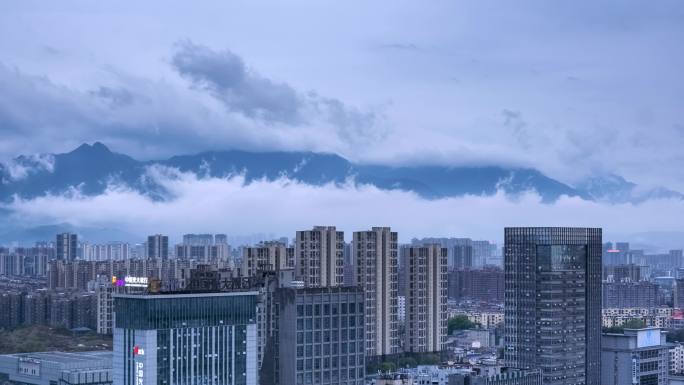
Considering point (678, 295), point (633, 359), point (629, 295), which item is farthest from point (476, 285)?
point (633, 359)

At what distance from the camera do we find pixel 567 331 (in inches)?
1610

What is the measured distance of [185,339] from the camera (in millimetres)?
24250

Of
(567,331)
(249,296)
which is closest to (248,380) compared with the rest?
(249,296)

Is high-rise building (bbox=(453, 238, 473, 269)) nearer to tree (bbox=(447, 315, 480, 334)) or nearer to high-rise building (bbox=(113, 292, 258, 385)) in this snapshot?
tree (bbox=(447, 315, 480, 334))

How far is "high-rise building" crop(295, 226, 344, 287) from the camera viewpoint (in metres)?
49.6

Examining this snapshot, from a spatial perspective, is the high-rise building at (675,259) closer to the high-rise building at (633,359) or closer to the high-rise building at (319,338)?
the high-rise building at (633,359)

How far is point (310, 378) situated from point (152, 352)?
5723 mm

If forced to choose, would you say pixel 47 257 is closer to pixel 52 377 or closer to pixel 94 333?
pixel 94 333

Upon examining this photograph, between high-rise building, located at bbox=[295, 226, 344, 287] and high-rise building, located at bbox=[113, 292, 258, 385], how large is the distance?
2350 centimetres

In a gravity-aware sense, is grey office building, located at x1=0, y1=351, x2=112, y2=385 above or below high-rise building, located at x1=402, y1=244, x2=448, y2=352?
below

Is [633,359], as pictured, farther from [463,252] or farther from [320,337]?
[463,252]

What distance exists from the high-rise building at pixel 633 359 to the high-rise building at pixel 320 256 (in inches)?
518

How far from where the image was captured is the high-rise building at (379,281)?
52594 mm

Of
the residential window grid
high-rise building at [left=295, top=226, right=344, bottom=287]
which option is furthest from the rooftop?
the residential window grid
